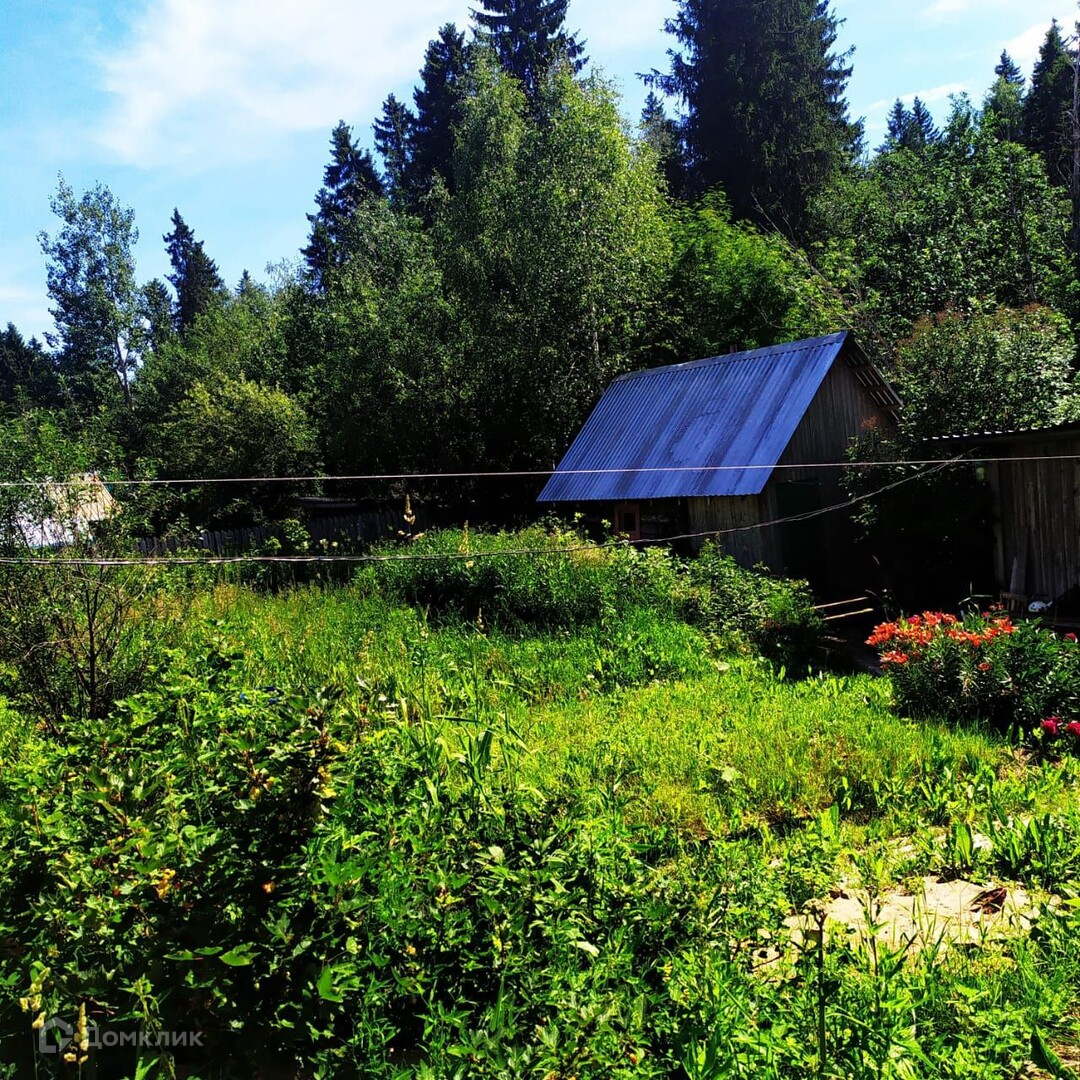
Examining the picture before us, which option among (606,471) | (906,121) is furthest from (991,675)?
(906,121)

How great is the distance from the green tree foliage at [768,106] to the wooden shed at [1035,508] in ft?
81.3

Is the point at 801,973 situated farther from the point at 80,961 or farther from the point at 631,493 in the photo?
the point at 631,493

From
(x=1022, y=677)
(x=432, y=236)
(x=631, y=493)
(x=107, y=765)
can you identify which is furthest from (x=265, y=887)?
(x=432, y=236)

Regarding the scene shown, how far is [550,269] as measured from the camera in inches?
843

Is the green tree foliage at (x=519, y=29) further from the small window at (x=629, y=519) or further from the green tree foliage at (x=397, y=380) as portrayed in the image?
the small window at (x=629, y=519)

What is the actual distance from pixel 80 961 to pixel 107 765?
1122mm

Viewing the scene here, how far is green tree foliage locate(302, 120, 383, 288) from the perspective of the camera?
1756 inches

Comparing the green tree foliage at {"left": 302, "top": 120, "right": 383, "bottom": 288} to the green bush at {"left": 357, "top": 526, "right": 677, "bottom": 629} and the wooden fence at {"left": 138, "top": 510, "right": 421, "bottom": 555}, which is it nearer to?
the wooden fence at {"left": 138, "top": 510, "right": 421, "bottom": 555}

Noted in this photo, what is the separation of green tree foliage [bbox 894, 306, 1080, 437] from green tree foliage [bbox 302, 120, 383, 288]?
118 feet

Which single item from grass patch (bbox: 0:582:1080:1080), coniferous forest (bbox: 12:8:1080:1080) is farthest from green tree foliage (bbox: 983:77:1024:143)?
grass patch (bbox: 0:582:1080:1080)

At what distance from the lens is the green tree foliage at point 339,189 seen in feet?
146

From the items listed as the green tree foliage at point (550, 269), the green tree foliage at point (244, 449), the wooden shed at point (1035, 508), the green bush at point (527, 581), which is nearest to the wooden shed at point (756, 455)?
the green bush at point (527, 581)

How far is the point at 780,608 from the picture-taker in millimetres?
11375

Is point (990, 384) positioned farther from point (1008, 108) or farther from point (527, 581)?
point (1008, 108)
